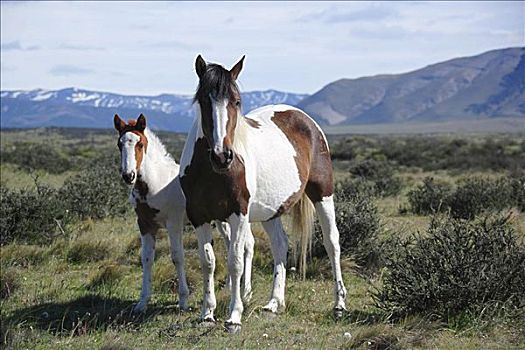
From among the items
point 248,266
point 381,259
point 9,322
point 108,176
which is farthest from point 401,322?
point 108,176

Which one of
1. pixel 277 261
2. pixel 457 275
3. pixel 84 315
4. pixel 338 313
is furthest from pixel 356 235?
pixel 84 315

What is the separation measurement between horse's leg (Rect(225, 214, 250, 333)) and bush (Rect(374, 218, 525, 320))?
1.46m

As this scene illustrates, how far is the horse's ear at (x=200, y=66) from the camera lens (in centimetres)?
604

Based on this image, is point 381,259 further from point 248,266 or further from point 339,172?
point 339,172

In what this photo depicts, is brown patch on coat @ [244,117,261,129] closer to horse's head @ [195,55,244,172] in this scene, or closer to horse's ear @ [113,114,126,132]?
horse's head @ [195,55,244,172]

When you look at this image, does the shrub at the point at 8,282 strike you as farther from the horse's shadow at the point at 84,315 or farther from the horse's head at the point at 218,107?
the horse's head at the point at 218,107

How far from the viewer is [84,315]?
6.96m

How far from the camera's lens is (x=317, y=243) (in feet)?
30.8

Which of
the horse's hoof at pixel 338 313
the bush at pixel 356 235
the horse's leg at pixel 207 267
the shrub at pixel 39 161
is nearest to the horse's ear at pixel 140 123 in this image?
the horse's leg at pixel 207 267

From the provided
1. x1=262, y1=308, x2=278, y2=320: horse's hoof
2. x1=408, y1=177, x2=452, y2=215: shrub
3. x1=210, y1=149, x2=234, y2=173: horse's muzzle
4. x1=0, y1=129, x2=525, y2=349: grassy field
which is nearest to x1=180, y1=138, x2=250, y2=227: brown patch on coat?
x1=210, y1=149, x2=234, y2=173: horse's muzzle

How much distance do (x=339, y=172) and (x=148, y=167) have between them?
20558 mm

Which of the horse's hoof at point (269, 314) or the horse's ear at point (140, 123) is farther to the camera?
the horse's ear at point (140, 123)

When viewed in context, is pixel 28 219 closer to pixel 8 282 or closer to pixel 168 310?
pixel 8 282

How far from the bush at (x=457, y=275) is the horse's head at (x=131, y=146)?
2.83 metres
